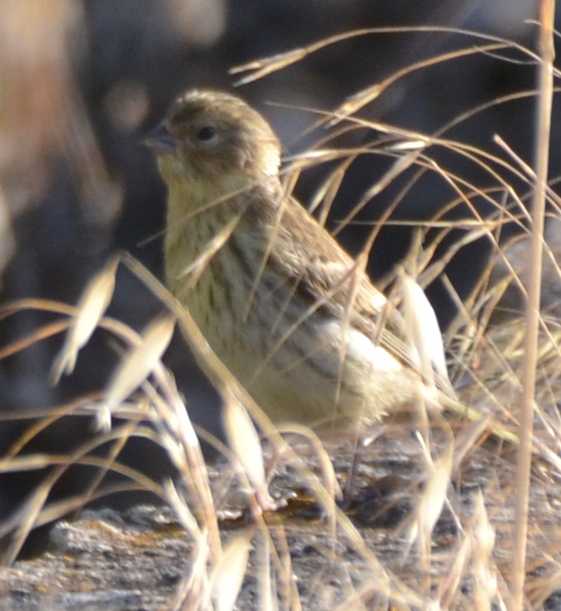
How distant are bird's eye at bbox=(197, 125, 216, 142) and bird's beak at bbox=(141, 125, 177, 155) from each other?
3.8 inches

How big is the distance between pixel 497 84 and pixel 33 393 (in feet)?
9.70

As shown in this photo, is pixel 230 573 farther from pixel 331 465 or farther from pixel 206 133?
pixel 206 133

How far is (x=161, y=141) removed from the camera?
5031 mm

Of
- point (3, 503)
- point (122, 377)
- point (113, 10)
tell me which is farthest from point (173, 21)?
point (122, 377)

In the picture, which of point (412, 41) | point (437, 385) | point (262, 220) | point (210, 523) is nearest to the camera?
point (210, 523)

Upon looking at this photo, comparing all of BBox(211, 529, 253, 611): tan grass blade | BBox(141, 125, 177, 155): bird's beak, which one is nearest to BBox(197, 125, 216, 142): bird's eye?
BBox(141, 125, 177, 155): bird's beak

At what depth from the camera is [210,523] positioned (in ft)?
6.86

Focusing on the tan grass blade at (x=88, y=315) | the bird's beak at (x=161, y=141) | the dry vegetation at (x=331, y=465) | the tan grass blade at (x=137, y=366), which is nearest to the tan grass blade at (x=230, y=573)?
the dry vegetation at (x=331, y=465)

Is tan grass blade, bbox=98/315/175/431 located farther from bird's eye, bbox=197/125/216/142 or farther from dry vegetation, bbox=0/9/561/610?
bird's eye, bbox=197/125/216/142

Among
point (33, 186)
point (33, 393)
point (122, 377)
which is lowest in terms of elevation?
point (33, 393)

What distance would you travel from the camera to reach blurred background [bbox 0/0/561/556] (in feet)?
25.6

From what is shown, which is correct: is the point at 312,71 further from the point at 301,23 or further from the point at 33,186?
the point at 33,186

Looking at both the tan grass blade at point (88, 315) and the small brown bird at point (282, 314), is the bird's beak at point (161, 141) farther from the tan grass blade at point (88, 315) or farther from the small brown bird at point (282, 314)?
the tan grass blade at point (88, 315)

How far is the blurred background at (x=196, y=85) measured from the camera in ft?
25.6
